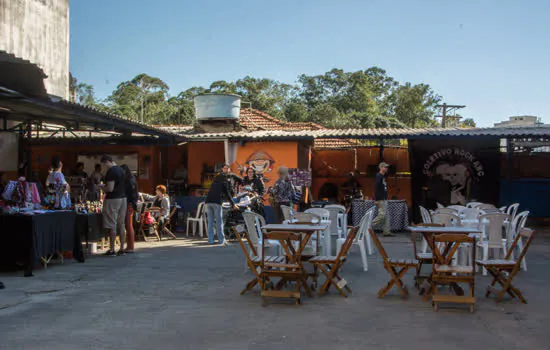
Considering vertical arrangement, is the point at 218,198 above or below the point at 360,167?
below

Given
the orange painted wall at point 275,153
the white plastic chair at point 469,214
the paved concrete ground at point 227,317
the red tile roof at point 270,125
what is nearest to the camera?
the paved concrete ground at point 227,317

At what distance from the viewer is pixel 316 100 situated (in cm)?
4259

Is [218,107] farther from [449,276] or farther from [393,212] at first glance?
[449,276]

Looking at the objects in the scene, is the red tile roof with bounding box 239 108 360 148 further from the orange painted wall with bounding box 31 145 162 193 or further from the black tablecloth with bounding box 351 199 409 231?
the black tablecloth with bounding box 351 199 409 231

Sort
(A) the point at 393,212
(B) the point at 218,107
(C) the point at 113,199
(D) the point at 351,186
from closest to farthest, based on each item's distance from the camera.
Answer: (C) the point at 113,199, (A) the point at 393,212, (B) the point at 218,107, (D) the point at 351,186

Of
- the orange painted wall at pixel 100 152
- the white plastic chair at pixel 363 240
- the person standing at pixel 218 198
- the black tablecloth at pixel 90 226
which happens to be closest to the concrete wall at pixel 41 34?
the orange painted wall at pixel 100 152

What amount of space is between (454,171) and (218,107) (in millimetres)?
7232

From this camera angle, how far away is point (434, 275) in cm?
609

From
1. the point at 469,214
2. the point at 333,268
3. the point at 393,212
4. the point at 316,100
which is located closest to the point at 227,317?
the point at 333,268

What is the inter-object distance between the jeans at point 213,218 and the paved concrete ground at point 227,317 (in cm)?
326

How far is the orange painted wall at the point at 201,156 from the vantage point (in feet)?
55.3

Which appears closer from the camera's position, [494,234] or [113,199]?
[494,234]

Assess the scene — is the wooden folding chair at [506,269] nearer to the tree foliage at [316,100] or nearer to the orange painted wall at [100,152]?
the orange painted wall at [100,152]

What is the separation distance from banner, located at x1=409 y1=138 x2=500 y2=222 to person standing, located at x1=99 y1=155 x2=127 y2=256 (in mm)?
8513
